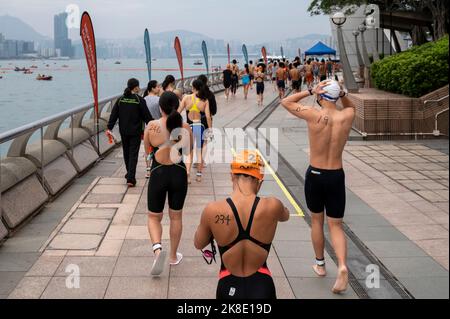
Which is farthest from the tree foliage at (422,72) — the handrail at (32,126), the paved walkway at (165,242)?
the handrail at (32,126)

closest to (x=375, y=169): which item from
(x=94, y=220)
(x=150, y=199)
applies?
(x=94, y=220)

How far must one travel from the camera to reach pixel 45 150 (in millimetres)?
9305

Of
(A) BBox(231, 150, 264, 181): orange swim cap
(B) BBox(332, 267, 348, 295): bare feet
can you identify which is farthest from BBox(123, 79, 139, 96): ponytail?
(A) BBox(231, 150, 264, 181): orange swim cap

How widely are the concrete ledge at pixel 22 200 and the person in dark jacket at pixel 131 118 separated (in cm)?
167

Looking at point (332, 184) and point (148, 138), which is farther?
point (148, 138)

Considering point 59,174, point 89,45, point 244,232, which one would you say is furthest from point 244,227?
point 89,45

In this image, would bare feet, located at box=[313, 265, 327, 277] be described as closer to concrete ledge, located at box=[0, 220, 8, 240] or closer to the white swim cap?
the white swim cap

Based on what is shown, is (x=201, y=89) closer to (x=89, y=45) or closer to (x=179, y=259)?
(x=89, y=45)

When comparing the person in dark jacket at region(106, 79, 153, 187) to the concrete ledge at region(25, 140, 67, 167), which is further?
the person in dark jacket at region(106, 79, 153, 187)

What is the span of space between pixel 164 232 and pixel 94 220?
1088mm

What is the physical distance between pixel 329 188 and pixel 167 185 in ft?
5.13

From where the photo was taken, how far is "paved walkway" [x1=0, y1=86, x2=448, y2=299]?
5.38 metres

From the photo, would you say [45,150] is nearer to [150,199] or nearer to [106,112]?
[150,199]

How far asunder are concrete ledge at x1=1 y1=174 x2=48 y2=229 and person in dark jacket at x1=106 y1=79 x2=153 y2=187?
1670 mm
